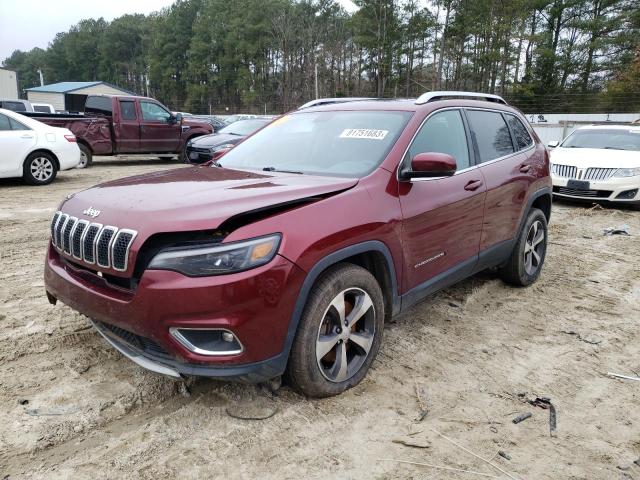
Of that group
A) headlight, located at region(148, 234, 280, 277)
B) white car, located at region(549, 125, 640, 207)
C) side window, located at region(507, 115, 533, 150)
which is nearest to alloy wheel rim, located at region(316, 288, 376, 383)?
headlight, located at region(148, 234, 280, 277)

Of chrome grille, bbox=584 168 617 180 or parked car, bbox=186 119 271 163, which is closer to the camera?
chrome grille, bbox=584 168 617 180

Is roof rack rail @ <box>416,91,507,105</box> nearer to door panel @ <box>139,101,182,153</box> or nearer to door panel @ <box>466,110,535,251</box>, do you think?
door panel @ <box>466,110,535,251</box>

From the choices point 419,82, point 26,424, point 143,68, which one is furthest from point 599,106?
point 143,68

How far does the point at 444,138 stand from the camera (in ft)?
12.1

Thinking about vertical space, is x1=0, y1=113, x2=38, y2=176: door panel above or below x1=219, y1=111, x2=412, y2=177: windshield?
below

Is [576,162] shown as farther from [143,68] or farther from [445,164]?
[143,68]

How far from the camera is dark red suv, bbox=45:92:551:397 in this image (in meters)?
2.34

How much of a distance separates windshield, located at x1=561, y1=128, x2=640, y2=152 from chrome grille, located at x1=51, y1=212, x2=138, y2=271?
396 inches

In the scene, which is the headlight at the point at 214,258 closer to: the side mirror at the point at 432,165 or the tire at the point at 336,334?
the tire at the point at 336,334

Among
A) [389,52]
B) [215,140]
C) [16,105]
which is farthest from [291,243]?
[389,52]

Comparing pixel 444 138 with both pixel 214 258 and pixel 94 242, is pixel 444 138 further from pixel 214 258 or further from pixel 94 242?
pixel 94 242

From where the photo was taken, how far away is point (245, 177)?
3.17 m

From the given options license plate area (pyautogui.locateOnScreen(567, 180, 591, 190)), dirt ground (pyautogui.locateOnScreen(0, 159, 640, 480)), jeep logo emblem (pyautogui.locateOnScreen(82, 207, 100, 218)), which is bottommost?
dirt ground (pyautogui.locateOnScreen(0, 159, 640, 480))

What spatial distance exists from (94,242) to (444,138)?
250 centimetres
